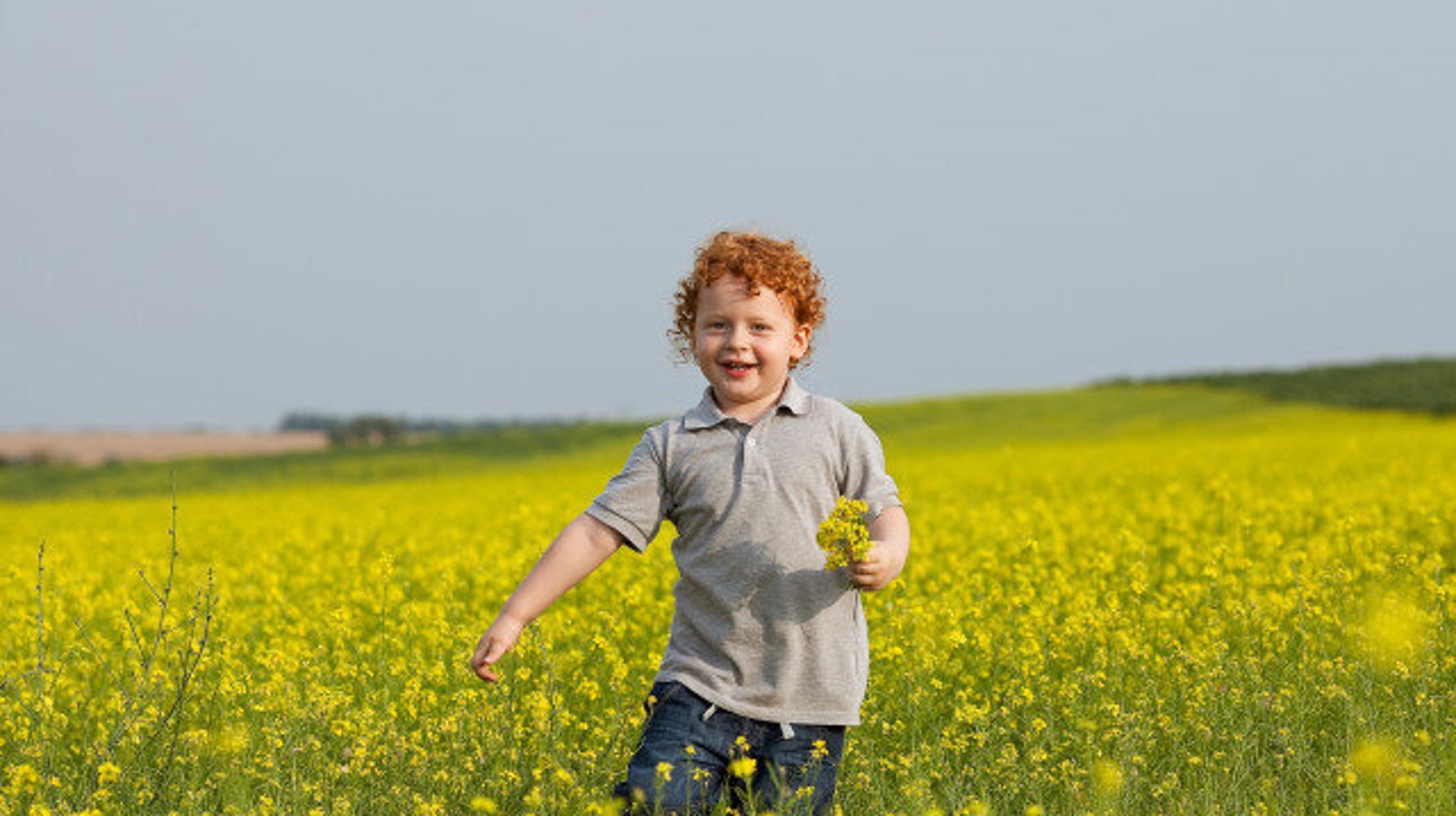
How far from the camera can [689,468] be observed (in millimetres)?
3797

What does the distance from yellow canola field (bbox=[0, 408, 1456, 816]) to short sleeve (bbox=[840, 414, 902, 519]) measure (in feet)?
2.48

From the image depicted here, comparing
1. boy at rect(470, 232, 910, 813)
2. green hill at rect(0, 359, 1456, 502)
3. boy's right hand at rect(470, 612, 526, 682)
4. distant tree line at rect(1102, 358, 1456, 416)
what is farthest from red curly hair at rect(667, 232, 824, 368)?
distant tree line at rect(1102, 358, 1456, 416)

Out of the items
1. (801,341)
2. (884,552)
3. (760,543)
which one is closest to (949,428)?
(801,341)

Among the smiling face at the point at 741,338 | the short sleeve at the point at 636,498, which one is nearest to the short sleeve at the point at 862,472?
the smiling face at the point at 741,338

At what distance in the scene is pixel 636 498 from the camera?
12.6 feet

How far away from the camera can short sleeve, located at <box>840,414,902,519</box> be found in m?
3.84

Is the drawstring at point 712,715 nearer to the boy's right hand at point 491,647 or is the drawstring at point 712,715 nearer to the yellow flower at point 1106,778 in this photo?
the boy's right hand at point 491,647

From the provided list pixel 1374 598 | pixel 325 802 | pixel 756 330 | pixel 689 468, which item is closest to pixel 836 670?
pixel 689 468

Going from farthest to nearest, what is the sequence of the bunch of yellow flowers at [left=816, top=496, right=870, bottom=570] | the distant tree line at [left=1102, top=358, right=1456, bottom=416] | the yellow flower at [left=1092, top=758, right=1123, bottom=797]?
1. the distant tree line at [left=1102, top=358, right=1456, bottom=416]
2. the yellow flower at [left=1092, top=758, right=1123, bottom=797]
3. the bunch of yellow flowers at [left=816, top=496, right=870, bottom=570]

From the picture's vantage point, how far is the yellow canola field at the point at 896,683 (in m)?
4.23

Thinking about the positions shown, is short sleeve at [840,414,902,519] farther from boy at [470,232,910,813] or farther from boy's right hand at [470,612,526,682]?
boy's right hand at [470,612,526,682]

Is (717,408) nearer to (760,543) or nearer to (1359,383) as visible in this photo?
(760,543)

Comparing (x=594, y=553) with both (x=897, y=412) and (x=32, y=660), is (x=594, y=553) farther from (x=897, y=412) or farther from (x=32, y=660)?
(x=897, y=412)

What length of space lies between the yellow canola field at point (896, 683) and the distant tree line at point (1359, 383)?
113 ft
